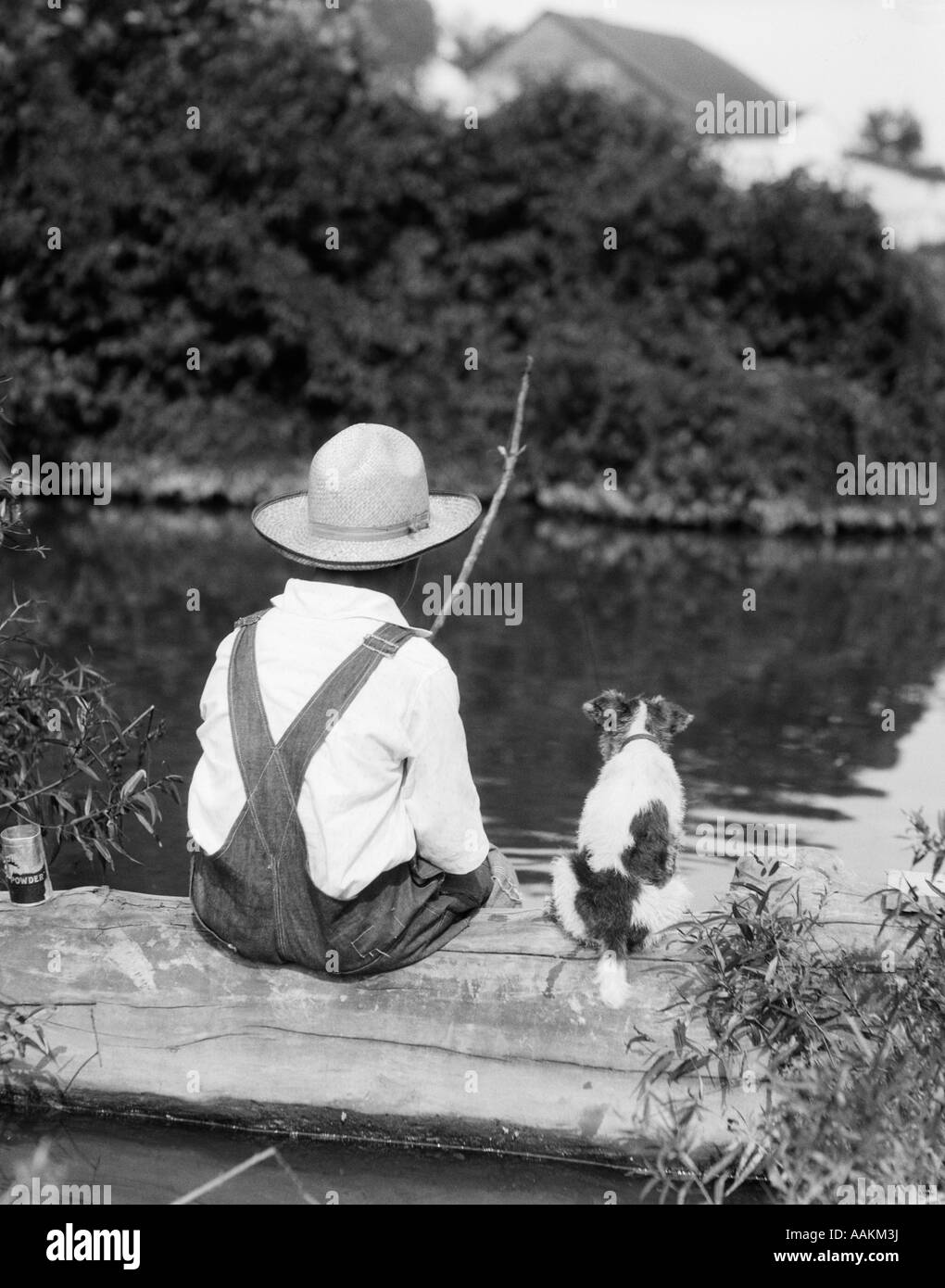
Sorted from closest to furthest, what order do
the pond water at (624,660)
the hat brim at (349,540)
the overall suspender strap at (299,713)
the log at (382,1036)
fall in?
the overall suspender strap at (299,713)
the hat brim at (349,540)
the log at (382,1036)
the pond water at (624,660)

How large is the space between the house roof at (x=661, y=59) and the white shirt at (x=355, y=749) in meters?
41.0

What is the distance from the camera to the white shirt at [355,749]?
317 cm

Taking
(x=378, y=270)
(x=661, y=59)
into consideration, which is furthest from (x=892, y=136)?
(x=378, y=270)

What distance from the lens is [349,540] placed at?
3.31 meters

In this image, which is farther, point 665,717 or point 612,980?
point 665,717

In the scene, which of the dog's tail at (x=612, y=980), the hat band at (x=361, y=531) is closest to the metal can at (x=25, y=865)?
the hat band at (x=361, y=531)

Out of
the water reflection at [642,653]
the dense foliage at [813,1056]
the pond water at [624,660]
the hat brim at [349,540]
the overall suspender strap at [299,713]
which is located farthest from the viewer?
the water reflection at [642,653]

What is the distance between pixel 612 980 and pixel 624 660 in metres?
7.20

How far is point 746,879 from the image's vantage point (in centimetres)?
382

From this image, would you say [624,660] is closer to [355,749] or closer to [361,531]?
[361,531]

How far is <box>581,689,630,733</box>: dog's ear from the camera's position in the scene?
13.3 feet

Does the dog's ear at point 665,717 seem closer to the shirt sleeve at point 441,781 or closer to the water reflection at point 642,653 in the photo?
the shirt sleeve at point 441,781

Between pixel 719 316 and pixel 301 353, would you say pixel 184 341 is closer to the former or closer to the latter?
pixel 301 353

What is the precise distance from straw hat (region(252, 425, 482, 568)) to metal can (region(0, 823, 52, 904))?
43.0 inches
